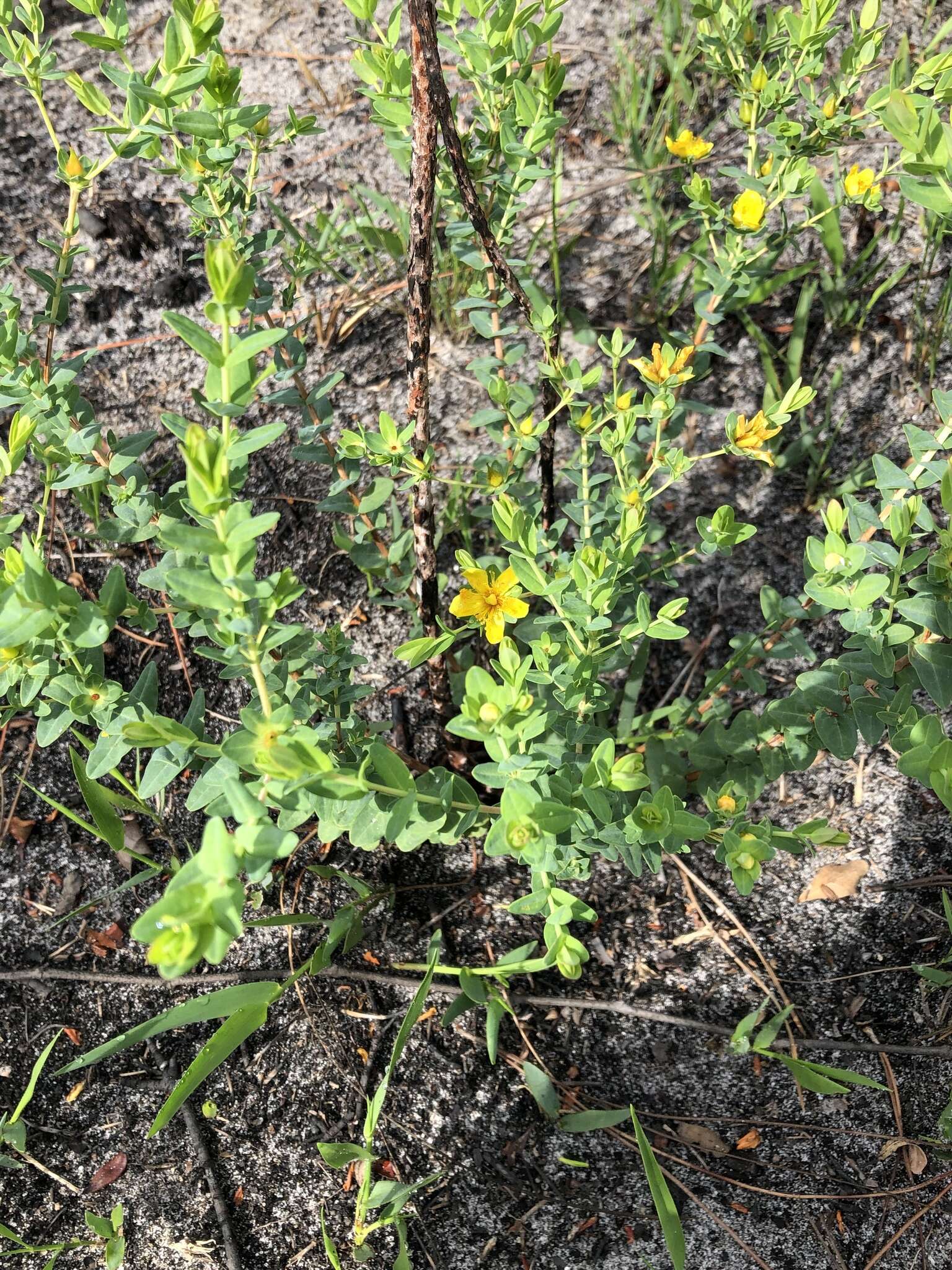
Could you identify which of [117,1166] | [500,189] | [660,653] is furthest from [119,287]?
[117,1166]

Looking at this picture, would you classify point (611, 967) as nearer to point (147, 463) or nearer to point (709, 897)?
point (709, 897)

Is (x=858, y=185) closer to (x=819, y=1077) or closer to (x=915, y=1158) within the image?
(x=819, y=1077)

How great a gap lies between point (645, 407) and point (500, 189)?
512mm

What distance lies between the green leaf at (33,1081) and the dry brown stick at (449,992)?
13cm

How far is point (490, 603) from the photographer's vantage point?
1715 mm

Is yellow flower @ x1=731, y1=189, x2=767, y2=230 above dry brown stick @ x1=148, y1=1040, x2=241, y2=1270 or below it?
above

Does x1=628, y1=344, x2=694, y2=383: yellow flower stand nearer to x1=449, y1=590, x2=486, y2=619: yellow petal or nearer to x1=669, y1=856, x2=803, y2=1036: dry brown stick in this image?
x1=449, y1=590, x2=486, y2=619: yellow petal

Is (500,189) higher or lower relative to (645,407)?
higher

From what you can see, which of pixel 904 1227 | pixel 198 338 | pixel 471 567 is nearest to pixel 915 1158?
pixel 904 1227

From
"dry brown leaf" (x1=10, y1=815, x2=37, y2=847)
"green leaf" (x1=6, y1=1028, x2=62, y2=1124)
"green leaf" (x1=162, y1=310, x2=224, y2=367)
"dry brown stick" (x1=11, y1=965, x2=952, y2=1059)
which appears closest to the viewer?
"green leaf" (x1=162, y1=310, x2=224, y2=367)

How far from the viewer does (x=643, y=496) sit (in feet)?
5.26

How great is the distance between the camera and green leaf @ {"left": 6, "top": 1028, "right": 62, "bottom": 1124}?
5.73 feet

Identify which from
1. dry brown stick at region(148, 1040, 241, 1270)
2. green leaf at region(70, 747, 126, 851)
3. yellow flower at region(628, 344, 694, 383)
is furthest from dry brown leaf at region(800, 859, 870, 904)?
green leaf at region(70, 747, 126, 851)

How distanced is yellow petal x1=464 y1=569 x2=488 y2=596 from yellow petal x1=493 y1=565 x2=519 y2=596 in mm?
19
